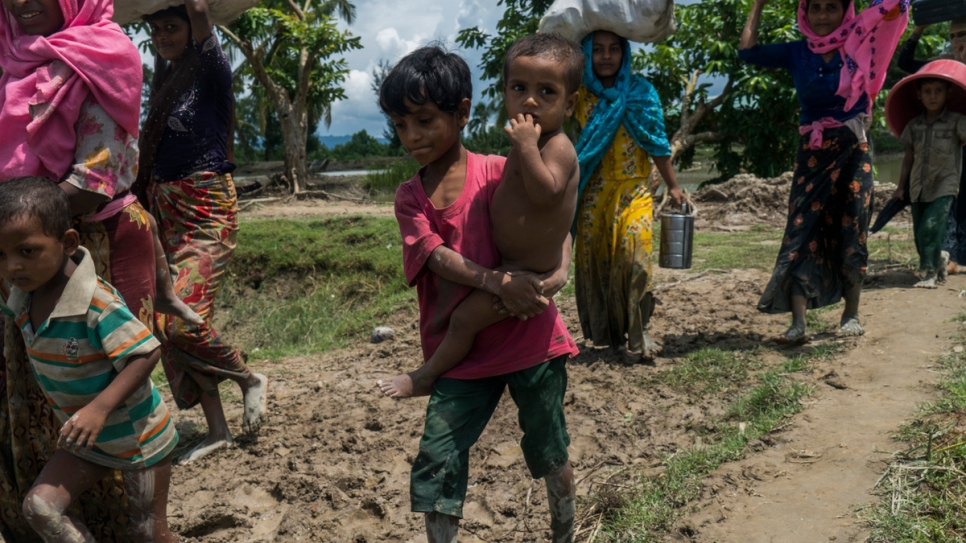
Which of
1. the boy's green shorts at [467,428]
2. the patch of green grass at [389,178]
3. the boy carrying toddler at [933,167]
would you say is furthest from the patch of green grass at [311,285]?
the patch of green grass at [389,178]

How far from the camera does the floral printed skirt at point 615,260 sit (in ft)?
14.1

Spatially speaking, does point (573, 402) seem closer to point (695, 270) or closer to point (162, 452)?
point (162, 452)

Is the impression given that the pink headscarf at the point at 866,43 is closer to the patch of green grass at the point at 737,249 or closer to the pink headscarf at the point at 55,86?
the patch of green grass at the point at 737,249

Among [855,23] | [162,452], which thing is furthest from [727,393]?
[162,452]

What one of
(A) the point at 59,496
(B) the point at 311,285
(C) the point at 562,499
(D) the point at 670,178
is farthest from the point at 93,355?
(B) the point at 311,285

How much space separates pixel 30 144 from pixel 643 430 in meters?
2.57

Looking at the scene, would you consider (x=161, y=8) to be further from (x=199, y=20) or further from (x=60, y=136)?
(x=60, y=136)

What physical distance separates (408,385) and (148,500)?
0.87 meters

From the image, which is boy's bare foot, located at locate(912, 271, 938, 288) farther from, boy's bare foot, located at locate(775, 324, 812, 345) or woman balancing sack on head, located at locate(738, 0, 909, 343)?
boy's bare foot, located at locate(775, 324, 812, 345)

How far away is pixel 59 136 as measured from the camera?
246cm

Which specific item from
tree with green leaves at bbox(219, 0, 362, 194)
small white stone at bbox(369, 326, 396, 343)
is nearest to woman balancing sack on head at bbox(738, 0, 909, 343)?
small white stone at bbox(369, 326, 396, 343)

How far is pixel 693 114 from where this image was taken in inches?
502

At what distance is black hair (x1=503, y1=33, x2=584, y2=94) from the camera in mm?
2148

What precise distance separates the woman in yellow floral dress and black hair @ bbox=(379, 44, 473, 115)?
2.12 m
